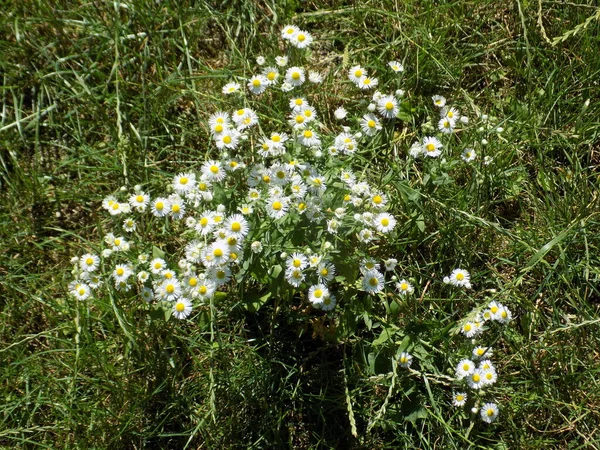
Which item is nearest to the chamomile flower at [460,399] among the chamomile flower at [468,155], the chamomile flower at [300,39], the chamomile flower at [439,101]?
the chamomile flower at [468,155]

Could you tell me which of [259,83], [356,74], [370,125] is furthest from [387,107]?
[259,83]

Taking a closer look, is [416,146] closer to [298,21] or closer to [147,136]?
[298,21]

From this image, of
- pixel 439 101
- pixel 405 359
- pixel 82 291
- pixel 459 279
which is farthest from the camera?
pixel 439 101

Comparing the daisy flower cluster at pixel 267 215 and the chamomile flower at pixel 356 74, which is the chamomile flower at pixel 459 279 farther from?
the chamomile flower at pixel 356 74

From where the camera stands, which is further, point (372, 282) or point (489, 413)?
point (489, 413)

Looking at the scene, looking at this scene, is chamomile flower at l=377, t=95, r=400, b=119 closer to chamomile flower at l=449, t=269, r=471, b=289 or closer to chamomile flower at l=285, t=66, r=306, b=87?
chamomile flower at l=285, t=66, r=306, b=87

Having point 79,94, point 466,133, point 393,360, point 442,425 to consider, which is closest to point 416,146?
point 466,133

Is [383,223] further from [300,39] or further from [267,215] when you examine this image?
[300,39]

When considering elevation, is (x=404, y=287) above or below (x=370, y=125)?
below
